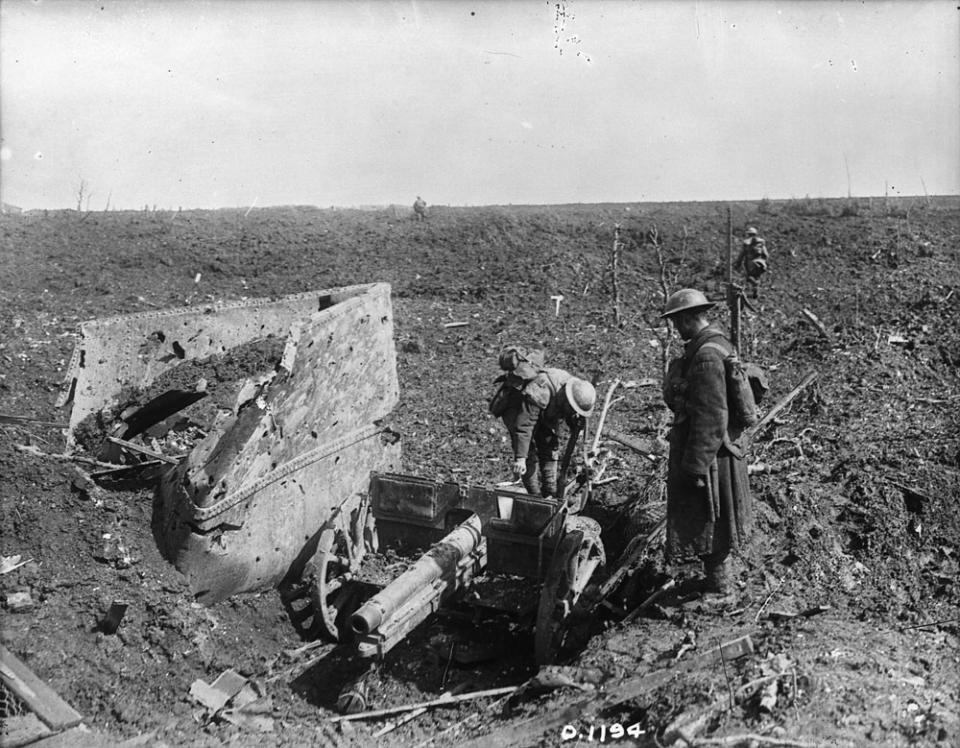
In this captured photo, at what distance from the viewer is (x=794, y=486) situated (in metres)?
6.28

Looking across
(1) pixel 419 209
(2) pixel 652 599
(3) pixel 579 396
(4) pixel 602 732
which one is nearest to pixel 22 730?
(4) pixel 602 732

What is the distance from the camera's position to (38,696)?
4055 mm

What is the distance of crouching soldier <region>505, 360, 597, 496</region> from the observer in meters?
5.80

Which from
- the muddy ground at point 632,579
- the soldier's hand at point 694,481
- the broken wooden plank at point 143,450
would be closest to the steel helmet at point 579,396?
the muddy ground at point 632,579

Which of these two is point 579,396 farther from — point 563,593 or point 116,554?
point 116,554

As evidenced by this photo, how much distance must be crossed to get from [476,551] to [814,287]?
11526mm

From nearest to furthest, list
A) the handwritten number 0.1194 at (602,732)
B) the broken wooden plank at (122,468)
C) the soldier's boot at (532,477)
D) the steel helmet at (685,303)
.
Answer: the handwritten number 0.1194 at (602,732), the steel helmet at (685,303), the broken wooden plank at (122,468), the soldier's boot at (532,477)

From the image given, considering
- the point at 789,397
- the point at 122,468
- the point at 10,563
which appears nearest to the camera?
the point at 10,563

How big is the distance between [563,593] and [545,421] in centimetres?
153

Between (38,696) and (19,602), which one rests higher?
(19,602)

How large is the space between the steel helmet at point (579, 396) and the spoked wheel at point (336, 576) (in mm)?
1675

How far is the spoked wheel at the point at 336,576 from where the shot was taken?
17.1ft

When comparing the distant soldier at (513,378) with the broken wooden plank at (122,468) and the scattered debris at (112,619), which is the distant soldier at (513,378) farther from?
the scattered debris at (112,619)

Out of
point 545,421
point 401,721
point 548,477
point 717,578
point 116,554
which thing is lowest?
point 401,721
